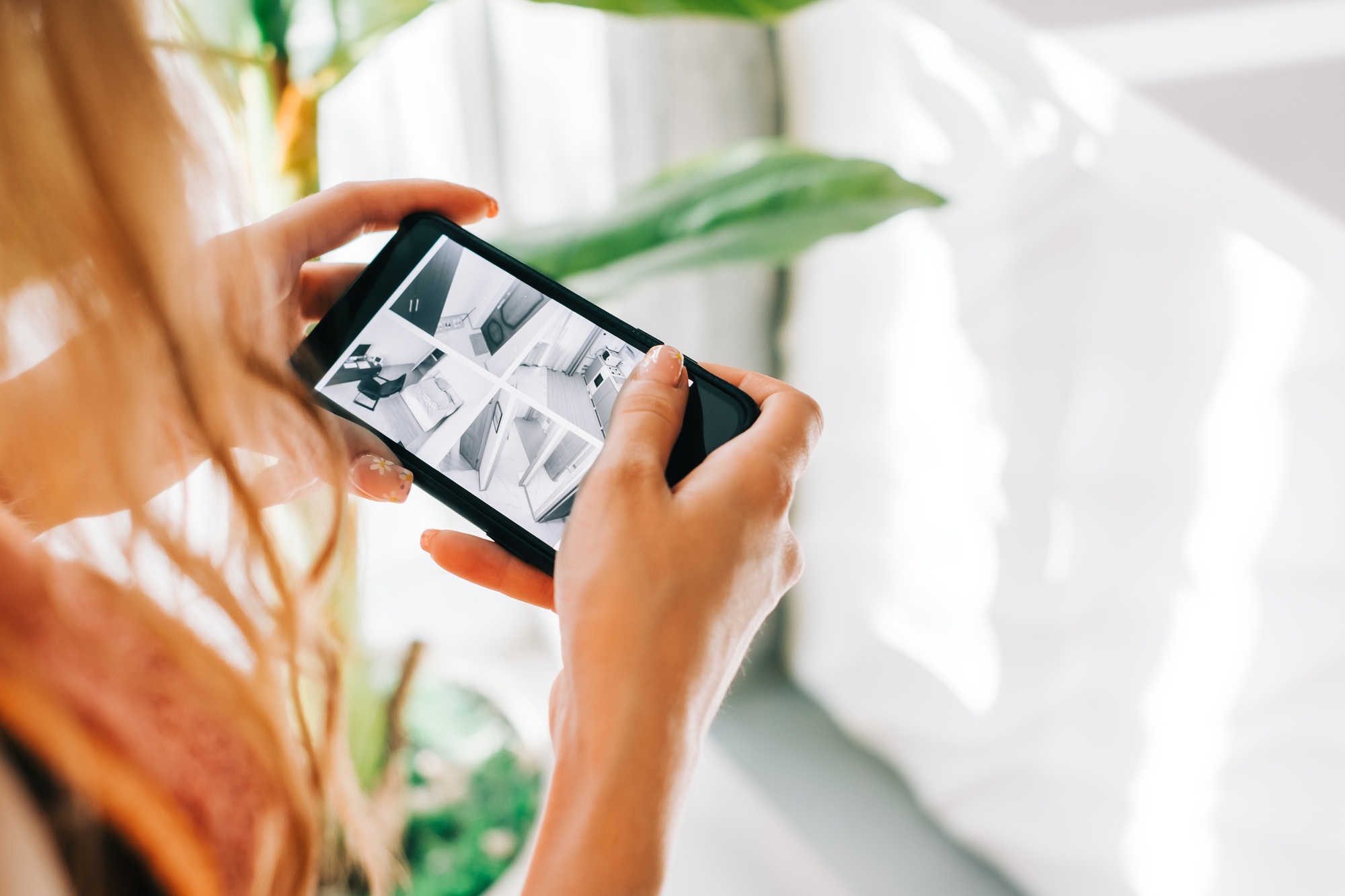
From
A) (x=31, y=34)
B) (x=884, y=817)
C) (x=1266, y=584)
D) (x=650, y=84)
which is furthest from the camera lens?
(x=884, y=817)

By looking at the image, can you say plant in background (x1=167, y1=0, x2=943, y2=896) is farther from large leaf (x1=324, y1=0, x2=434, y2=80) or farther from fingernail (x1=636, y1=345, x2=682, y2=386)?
fingernail (x1=636, y1=345, x2=682, y2=386)

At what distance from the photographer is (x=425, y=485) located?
0.41m

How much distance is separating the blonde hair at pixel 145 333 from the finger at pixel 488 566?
5cm

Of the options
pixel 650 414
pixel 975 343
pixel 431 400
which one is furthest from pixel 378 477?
pixel 975 343

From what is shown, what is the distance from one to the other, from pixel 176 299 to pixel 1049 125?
50 centimetres

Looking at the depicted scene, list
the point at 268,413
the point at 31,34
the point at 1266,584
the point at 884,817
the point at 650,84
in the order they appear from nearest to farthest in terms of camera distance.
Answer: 1. the point at 31,34
2. the point at 268,413
3. the point at 1266,584
4. the point at 650,84
5. the point at 884,817

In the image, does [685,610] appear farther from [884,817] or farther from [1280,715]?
[884,817]

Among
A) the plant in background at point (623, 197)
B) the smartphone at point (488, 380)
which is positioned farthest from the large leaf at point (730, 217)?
the smartphone at point (488, 380)

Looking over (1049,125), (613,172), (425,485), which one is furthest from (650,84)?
(425,485)

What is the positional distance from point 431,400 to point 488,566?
9 centimetres

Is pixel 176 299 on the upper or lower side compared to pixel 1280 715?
upper

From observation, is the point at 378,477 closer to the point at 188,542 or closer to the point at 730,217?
the point at 188,542

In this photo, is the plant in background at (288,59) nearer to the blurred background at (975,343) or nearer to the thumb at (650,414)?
the blurred background at (975,343)

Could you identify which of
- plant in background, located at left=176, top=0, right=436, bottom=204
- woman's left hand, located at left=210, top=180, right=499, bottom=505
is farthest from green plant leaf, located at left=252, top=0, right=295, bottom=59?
woman's left hand, located at left=210, top=180, right=499, bottom=505
